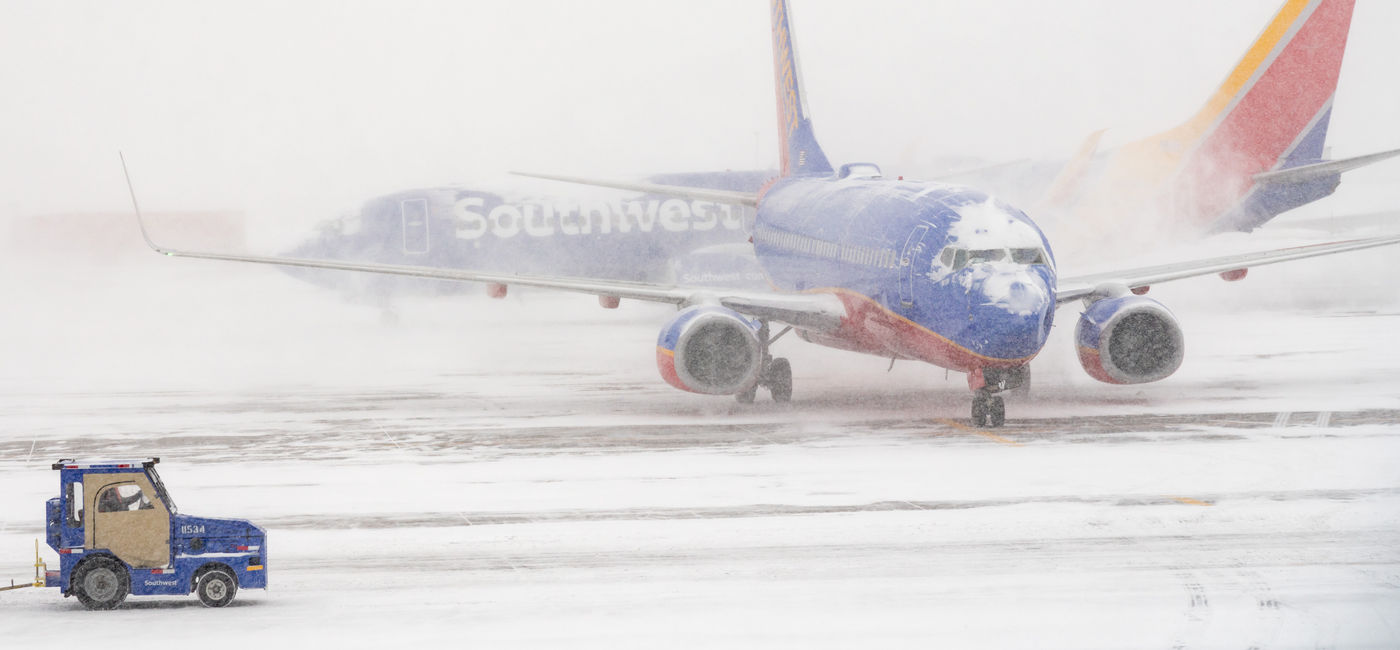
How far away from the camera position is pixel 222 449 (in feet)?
70.6

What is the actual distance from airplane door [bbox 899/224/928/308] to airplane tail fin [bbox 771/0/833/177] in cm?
970

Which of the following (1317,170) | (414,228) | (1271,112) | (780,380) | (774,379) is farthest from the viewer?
(414,228)

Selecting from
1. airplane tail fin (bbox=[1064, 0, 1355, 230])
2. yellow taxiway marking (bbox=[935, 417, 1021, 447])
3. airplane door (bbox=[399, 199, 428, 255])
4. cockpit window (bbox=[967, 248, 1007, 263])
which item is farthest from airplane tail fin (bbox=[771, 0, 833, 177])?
airplane door (bbox=[399, 199, 428, 255])

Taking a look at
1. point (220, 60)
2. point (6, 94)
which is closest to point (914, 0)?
point (220, 60)

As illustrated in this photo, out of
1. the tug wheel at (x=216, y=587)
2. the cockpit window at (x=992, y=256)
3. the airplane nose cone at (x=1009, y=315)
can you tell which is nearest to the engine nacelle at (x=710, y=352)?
the cockpit window at (x=992, y=256)

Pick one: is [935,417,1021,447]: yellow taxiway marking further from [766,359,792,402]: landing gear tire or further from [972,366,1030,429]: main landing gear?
[766,359,792,402]: landing gear tire

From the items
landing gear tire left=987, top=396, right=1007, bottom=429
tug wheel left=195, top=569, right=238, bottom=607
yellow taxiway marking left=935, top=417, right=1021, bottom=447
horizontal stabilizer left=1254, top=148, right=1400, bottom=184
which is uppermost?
horizontal stabilizer left=1254, top=148, right=1400, bottom=184

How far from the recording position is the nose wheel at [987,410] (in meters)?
22.1

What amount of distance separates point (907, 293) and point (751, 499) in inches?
254

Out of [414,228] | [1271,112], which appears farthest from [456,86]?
[1271,112]

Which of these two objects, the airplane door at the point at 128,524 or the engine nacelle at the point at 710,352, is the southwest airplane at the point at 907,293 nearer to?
the engine nacelle at the point at 710,352

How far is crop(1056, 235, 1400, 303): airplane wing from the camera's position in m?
24.7

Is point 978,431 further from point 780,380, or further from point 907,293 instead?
point 780,380

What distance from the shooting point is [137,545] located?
12.7 m
